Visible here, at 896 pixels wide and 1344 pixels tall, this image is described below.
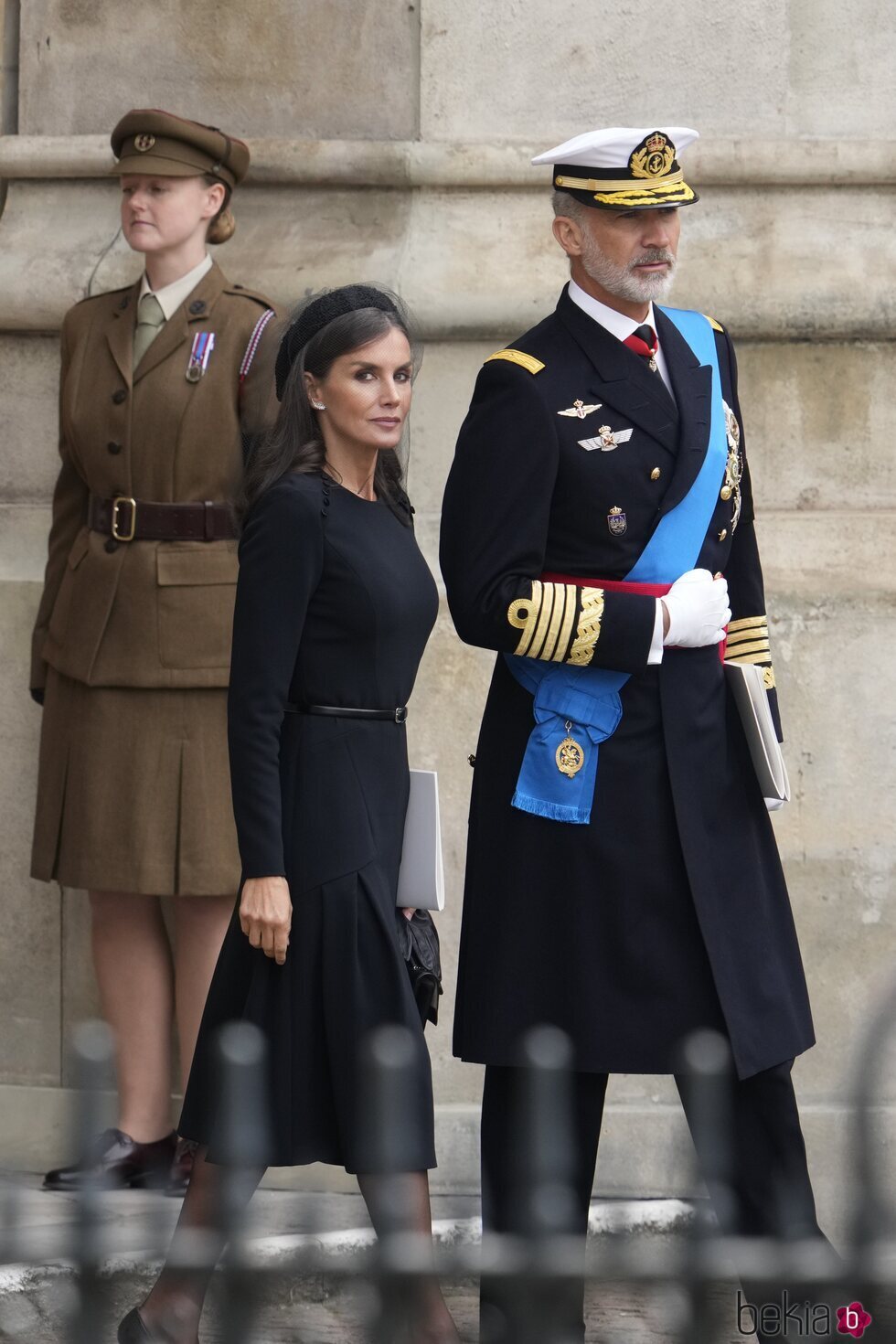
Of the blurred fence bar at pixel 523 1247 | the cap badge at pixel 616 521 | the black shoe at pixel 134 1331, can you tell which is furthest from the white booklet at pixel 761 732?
the blurred fence bar at pixel 523 1247

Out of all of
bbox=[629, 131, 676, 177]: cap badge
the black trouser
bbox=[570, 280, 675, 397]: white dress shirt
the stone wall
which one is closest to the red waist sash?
bbox=[570, 280, 675, 397]: white dress shirt

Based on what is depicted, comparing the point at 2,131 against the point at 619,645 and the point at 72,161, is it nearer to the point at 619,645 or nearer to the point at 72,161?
the point at 72,161

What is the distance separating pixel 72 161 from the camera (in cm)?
543

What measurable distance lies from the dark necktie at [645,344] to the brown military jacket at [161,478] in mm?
1416

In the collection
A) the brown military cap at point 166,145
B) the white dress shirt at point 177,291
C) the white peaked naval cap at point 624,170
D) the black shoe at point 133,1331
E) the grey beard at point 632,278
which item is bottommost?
the black shoe at point 133,1331

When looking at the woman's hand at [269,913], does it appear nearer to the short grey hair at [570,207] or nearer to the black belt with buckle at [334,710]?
the black belt with buckle at [334,710]

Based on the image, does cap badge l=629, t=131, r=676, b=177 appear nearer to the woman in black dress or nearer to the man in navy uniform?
the man in navy uniform

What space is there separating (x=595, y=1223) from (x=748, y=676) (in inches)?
43.4

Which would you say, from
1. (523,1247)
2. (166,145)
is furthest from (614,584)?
Result: (166,145)

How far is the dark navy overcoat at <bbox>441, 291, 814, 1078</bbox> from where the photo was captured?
342 centimetres

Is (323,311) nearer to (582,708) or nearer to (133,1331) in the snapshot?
(582,708)

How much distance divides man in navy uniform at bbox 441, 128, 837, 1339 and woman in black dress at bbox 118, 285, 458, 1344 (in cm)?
15

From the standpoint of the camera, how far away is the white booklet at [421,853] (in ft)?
11.8

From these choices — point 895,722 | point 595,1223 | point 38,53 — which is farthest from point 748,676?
point 38,53
